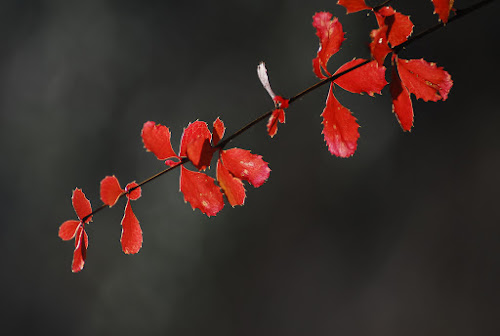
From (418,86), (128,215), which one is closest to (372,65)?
(418,86)

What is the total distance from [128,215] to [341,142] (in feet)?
0.37

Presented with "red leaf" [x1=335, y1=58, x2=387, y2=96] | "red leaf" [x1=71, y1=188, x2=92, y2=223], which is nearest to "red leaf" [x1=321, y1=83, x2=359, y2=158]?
"red leaf" [x1=335, y1=58, x2=387, y2=96]

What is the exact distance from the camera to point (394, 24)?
0.18 m

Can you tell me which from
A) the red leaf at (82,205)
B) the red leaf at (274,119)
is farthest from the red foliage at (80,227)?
the red leaf at (274,119)

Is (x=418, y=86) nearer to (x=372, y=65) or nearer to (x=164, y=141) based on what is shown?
(x=372, y=65)

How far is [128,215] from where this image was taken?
0.22 meters

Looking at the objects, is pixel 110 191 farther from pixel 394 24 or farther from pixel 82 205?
pixel 394 24

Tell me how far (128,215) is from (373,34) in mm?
143

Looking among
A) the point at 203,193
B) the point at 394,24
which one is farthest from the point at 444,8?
the point at 203,193

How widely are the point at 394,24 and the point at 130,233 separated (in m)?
0.16

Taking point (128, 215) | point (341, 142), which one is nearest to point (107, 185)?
point (128, 215)

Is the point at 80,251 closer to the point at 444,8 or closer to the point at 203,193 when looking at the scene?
the point at 203,193

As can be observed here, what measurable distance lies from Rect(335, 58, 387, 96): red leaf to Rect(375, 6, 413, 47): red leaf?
15mm

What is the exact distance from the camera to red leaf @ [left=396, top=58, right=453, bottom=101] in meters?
0.19
